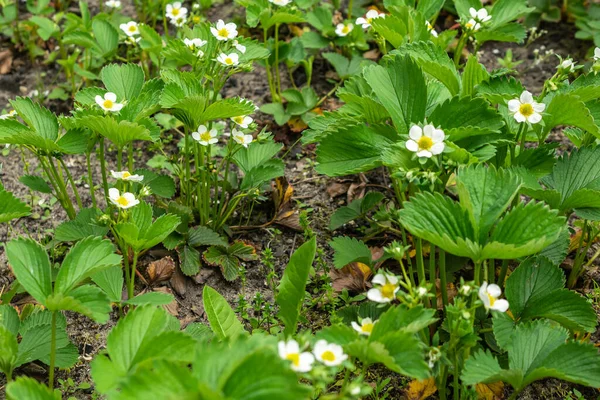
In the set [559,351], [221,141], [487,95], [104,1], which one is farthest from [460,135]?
[104,1]

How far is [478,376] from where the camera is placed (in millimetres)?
1738

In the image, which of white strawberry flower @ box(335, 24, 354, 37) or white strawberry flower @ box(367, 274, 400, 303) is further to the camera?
white strawberry flower @ box(335, 24, 354, 37)

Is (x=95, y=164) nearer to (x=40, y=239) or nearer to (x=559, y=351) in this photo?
(x=40, y=239)

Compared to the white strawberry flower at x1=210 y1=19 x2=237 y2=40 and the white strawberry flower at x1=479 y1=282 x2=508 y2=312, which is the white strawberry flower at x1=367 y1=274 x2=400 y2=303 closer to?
the white strawberry flower at x1=479 y1=282 x2=508 y2=312

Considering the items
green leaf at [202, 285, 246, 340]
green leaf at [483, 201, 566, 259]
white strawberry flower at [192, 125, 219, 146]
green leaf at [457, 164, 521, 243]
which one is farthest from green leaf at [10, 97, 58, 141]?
green leaf at [483, 201, 566, 259]

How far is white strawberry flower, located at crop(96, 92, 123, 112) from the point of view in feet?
7.52

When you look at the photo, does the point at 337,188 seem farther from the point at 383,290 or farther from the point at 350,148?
the point at 383,290

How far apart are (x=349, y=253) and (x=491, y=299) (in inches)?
26.6

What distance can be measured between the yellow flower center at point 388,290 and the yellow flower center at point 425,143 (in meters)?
0.42

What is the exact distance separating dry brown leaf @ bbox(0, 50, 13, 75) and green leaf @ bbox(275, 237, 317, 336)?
2.42 m

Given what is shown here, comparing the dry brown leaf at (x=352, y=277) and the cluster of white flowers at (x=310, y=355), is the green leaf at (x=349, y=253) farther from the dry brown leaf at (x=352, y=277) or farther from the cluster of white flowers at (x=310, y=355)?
the cluster of white flowers at (x=310, y=355)

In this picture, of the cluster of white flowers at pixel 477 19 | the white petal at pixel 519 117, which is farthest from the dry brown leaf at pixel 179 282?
the cluster of white flowers at pixel 477 19

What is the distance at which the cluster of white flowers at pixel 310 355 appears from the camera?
1.52 m

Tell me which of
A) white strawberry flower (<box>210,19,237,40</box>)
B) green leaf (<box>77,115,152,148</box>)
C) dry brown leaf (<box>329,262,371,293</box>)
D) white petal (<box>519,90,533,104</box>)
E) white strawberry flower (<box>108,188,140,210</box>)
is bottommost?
dry brown leaf (<box>329,262,371,293</box>)
